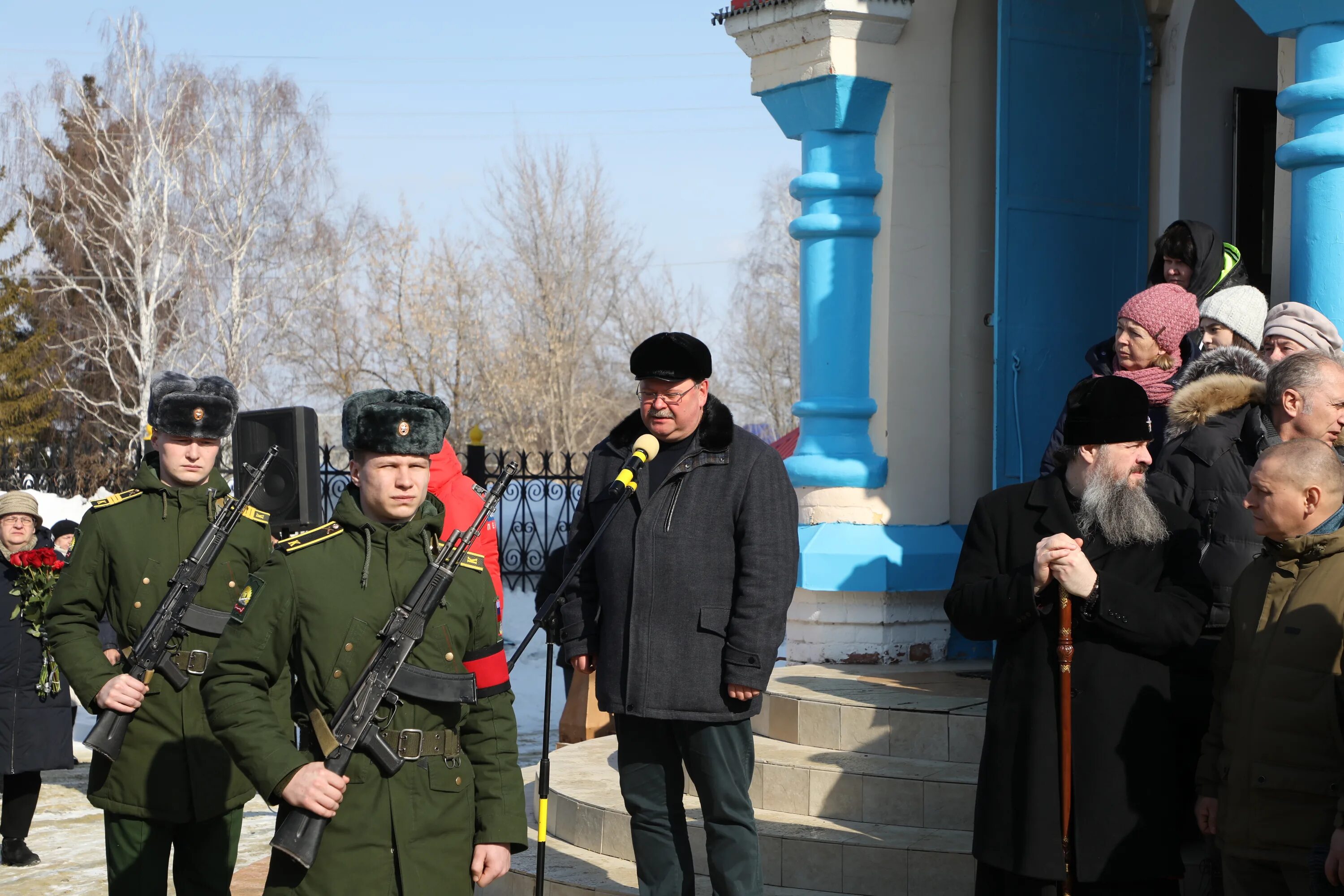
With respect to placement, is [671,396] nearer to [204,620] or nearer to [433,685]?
[433,685]

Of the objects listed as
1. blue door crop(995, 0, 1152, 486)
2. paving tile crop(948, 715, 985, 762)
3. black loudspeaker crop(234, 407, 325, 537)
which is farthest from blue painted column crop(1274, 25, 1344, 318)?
black loudspeaker crop(234, 407, 325, 537)

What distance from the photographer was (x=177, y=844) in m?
4.43

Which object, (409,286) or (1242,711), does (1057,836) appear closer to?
(1242,711)

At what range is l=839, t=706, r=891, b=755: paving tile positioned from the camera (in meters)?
5.85

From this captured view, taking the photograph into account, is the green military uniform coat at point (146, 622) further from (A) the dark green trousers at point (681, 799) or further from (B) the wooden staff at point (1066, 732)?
(B) the wooden staff at point (1066, 732)

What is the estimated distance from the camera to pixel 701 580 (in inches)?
166

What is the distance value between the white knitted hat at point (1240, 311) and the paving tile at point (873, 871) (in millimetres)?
2018

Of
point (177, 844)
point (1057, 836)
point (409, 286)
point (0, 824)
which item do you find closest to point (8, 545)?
point (0, 824)

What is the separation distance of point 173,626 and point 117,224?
23431 millimetres

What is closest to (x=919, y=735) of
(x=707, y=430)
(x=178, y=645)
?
(x=707, y=430)

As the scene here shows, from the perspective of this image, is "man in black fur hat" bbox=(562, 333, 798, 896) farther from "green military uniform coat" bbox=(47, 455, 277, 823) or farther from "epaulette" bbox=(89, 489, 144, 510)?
"epaulette" bbox=(89, 489, 144, 510)

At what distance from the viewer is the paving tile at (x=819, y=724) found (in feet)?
19.6

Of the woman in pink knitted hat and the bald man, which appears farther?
the woman in pink knitted hat

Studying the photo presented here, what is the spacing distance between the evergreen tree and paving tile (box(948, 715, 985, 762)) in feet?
78.4
